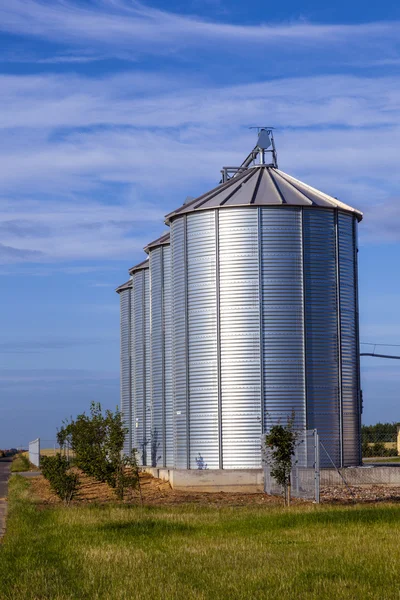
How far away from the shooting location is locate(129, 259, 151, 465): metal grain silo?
1866 inches

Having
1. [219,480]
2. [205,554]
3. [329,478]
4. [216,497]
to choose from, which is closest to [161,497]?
[216,497]

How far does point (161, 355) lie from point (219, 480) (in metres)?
9.49

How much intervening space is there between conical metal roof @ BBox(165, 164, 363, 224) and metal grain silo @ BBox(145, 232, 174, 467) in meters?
4.34

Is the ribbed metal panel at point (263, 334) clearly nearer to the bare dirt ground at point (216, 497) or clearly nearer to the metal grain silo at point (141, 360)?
the bare dirt ground at point (216, 497)

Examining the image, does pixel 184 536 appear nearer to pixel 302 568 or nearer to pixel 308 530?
pixel 308 530

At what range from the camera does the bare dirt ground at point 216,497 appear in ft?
97.5

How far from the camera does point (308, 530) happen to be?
20.0 m

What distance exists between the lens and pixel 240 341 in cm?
3519

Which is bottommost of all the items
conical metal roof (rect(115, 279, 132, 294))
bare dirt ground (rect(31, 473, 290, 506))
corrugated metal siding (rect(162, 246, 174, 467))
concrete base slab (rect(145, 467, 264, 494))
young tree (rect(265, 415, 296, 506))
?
bare dirt ground (rect(31, 473, 290, 506))

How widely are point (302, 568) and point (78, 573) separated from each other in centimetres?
341

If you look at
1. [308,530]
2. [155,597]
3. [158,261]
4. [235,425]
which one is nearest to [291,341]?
[235,425]

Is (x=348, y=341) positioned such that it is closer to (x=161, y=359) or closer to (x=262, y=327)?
(x=262, y=327)

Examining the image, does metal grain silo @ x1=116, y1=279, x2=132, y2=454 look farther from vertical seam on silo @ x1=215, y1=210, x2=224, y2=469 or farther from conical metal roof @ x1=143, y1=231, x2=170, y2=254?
vertical seam on silo @ x1=215, y1=210, x2=224, y2=469

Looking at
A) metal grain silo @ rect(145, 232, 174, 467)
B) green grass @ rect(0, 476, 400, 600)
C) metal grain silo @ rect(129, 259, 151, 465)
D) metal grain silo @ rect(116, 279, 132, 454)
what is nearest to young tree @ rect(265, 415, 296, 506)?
green grass @ rect(0, 476, 400, 600)
